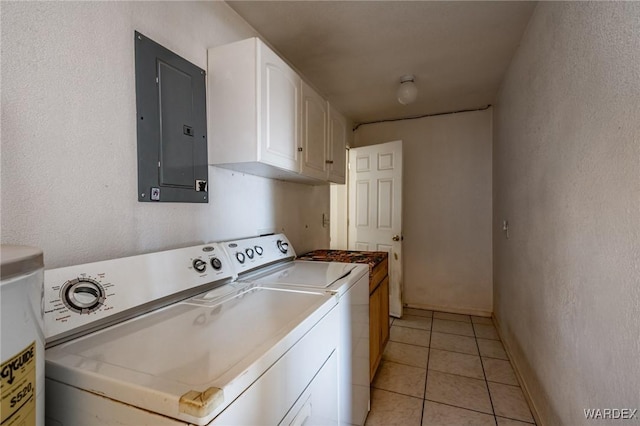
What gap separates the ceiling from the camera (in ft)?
5.21

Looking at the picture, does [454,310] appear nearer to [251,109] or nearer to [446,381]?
[446,381]

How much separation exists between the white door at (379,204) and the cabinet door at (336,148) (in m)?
0.88

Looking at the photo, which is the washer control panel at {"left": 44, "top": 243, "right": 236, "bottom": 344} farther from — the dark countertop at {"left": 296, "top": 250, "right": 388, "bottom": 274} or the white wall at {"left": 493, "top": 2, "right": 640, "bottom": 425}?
the white wall at {"left": 493, "top": 2, "right": 640, "bottom": 425}

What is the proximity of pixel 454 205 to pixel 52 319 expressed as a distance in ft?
11.2

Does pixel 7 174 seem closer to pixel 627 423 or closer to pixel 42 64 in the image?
pixel 42 64

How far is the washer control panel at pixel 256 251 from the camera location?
135 cm

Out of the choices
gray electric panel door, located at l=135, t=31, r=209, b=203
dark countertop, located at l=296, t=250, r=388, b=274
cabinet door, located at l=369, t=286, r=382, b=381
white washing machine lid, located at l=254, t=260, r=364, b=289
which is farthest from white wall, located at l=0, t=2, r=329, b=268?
cabinet door, located at l=369, t=286, r=382, b=381

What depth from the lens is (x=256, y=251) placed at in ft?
4.95

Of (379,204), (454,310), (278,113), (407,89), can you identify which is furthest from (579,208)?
(454,310)

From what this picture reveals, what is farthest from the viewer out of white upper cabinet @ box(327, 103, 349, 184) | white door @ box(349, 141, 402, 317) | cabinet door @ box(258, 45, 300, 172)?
white door @ box(349, 141, 402, 317)

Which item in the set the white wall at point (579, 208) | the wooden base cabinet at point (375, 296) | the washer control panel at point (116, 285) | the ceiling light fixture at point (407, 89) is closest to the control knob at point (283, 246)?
the wooden base cabinet at point (375, 296)

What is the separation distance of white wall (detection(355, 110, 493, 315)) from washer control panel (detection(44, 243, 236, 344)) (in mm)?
2803

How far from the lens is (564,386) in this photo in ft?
4.18

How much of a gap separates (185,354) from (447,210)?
3.22 metres
